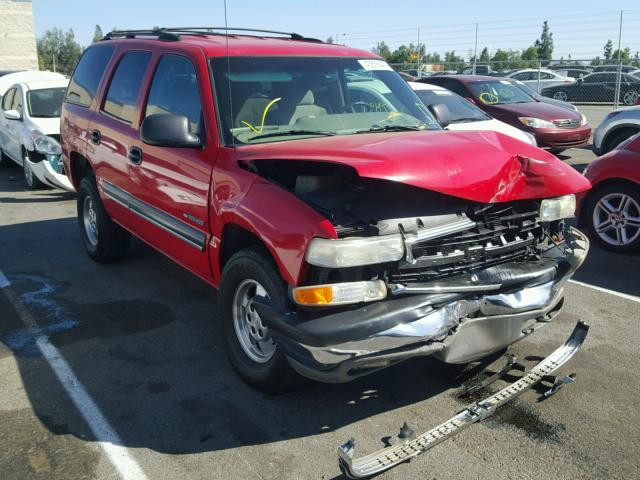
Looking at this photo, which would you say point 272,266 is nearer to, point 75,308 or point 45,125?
point 75,308

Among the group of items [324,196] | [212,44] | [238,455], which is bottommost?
[238,455]

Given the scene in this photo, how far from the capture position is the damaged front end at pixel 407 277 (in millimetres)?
3119

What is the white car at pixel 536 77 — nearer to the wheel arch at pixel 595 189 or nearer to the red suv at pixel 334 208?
the wheel arch at pixel 595 189

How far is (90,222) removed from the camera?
6824 millimetres

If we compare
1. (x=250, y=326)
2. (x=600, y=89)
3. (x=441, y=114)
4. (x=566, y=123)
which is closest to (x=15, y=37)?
(x=600, y=89)

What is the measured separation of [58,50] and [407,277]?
65.0 metres

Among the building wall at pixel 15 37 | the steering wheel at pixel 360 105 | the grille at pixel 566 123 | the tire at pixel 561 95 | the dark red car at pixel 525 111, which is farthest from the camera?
the building wall at pixel 15 37

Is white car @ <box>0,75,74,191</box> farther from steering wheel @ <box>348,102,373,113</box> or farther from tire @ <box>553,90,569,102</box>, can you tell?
tire @ <box>553,90,569,102</box>

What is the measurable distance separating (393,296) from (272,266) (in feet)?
2.33

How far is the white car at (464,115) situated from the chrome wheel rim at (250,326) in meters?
6.80

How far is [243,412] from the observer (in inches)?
148

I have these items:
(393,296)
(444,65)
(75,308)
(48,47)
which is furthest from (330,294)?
(48,47)

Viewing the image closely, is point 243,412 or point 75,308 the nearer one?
point 243,412

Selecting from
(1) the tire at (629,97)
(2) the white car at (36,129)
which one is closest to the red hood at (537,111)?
(2) the white car at (36,129)
